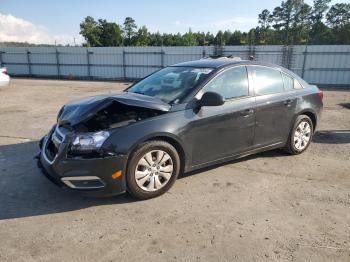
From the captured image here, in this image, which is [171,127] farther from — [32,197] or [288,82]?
[288,82]

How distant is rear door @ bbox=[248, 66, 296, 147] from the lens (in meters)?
4.87

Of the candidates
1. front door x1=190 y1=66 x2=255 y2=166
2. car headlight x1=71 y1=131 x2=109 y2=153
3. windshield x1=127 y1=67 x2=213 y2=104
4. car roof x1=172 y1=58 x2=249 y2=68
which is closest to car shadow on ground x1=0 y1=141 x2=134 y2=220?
car headlight x1=71 y1=131 x2=109 y2=153

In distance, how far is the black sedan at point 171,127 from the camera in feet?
12.0

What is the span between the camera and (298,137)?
556cm

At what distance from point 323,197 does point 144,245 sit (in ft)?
7.70

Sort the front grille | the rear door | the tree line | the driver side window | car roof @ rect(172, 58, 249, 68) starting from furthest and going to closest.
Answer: the tree line, the rear door, car roof @ rect(172, 58, 249, 68), the driver side window, the front grille

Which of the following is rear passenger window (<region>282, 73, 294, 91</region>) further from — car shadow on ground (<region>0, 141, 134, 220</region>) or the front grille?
the front grille

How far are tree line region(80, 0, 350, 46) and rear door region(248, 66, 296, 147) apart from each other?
5312cm

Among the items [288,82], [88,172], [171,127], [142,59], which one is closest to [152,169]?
[171,127]

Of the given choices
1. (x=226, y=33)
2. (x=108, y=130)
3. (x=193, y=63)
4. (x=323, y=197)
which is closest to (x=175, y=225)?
(x=108, y=130)

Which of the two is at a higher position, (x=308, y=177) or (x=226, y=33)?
(x=226, y=33)

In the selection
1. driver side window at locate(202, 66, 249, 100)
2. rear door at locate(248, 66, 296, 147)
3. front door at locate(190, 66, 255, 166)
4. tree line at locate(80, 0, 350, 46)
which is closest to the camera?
front door at locate(190, 66, 255, 166)

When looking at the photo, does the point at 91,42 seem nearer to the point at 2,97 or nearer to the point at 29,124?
the point at 2,97

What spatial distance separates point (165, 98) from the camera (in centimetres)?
434
